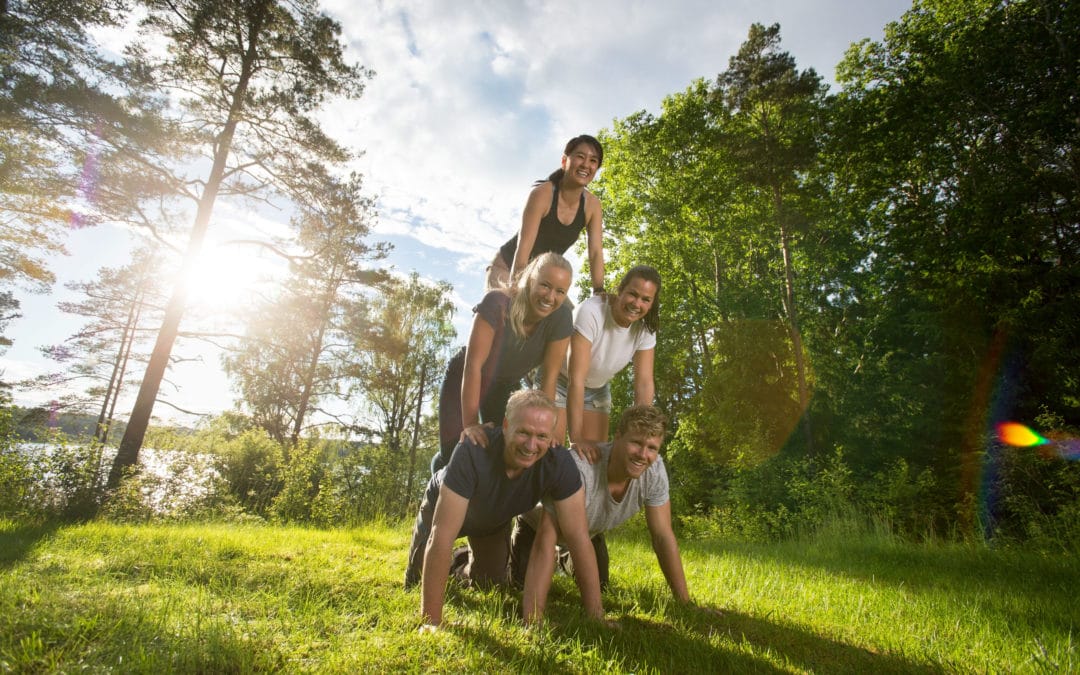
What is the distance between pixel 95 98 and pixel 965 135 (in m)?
18.9

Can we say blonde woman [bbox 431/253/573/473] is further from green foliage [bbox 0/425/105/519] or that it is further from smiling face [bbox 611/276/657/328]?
green foliage [bbox 0/425/105/519]

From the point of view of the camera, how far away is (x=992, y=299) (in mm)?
12062

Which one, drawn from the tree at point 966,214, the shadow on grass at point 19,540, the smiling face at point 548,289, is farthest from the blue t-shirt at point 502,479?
the tree at point 966,214

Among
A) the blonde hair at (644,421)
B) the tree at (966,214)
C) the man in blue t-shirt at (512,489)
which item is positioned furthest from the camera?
the tree at (966,214)

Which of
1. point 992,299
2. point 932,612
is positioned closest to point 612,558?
point 932,612

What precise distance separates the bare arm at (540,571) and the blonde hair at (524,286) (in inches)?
44.8

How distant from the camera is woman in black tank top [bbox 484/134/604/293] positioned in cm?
358

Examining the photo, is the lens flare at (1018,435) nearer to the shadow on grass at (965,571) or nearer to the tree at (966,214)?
the tree at (966,214)

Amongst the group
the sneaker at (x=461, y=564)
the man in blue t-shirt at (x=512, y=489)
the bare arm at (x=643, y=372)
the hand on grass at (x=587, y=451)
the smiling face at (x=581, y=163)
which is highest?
the smiling face at (x=581, y=163)

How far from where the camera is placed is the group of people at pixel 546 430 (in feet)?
8.84

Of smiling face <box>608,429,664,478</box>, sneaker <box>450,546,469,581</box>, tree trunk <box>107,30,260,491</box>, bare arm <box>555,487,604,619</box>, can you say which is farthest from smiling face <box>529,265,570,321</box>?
tree trunk <box>107,30,260,491</box>

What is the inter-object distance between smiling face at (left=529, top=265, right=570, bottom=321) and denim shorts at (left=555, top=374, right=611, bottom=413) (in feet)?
2.58

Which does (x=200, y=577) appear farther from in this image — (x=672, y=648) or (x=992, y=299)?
(x=992, y=299)

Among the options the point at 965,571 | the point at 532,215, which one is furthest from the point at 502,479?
the point at 965,571
